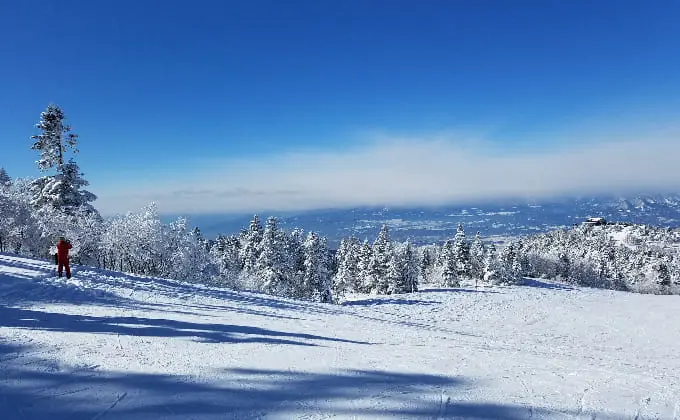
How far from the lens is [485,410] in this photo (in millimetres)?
5891

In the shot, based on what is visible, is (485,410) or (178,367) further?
(178,367)

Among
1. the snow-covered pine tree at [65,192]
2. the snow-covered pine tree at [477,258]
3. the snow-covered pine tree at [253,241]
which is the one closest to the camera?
the snow-covered pine tree at [65,192]

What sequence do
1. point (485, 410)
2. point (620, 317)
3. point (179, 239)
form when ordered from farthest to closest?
point (179, 239) < point (620, 317) < point (485, 410)

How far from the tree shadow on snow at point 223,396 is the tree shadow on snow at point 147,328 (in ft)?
8.64

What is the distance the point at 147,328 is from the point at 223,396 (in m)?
5.34

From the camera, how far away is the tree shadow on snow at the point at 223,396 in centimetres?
533

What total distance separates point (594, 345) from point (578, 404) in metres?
26.5

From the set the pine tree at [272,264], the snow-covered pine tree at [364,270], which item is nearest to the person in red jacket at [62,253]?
the pine tree at [272,264]

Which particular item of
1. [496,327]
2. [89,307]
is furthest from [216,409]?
[496,327]

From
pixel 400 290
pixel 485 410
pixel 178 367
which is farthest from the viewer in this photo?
pixel 400 290

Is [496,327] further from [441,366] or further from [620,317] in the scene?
[441,366]

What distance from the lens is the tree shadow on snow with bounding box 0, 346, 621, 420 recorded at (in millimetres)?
5328

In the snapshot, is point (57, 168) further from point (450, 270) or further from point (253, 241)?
point (450, 270)

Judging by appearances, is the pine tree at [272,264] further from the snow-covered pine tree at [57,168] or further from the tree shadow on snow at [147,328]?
the tree shadow on snow at [147,328]
